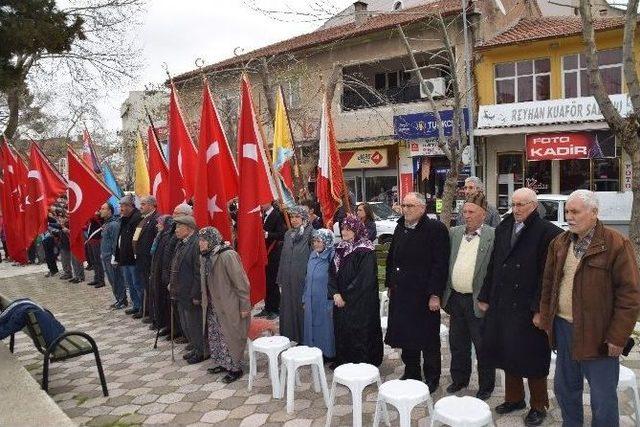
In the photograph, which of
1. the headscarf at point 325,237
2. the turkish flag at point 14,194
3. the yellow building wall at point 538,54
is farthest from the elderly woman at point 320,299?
Answer: the yellow building wall at point 538,54

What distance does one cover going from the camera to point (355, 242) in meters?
5.09

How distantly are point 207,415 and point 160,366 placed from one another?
160 cm

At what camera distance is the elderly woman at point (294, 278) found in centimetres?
581

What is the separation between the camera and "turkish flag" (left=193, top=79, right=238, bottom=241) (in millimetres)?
5996

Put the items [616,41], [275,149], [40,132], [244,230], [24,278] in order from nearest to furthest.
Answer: [244,230]
[275,149]
[24,278]
[616,41]
[40,132]

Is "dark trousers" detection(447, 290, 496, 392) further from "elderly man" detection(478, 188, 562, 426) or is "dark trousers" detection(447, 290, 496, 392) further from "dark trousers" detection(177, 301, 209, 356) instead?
"dark trousers" detection(177, 301, 209, 356)

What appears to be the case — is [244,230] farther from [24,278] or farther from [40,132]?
[40,132]

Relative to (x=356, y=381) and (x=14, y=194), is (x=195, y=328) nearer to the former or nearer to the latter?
(x=356, y=381)

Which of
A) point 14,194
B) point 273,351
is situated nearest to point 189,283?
point 273,351

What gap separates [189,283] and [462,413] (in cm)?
355

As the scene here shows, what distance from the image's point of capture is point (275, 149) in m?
7.99

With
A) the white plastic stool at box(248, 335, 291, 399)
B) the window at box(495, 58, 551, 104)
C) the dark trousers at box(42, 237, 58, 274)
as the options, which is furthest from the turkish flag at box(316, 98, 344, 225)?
the window at box(495, 58, 551, 104)

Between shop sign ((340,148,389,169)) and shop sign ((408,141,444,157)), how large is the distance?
4.01ft

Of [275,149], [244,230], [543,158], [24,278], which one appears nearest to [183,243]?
[244,230]
